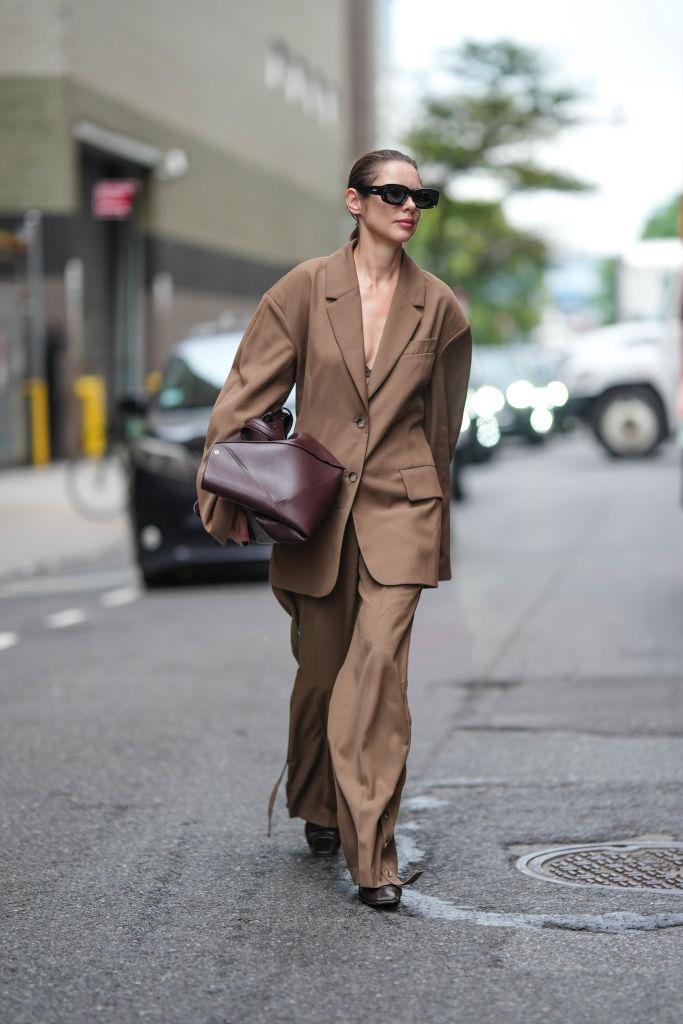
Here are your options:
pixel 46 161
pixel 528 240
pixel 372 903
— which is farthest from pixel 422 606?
pixel 528 240

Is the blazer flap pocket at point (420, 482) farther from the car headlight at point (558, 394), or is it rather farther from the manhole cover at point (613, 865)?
the car headlight at point (558, 394)

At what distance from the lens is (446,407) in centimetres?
484

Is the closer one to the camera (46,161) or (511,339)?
(46,161)

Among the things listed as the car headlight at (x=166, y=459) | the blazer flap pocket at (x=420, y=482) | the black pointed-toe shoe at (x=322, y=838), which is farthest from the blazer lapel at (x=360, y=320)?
the car headlight at (x=166, y=459)

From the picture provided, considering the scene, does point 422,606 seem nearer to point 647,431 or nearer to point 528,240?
point 647,431

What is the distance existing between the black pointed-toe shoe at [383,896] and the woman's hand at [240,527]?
0.97 m

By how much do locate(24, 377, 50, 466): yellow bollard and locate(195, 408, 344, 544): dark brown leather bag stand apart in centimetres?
2281

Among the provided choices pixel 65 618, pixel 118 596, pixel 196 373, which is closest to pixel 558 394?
pixel 196 373

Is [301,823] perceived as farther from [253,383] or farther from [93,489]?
[93,489]

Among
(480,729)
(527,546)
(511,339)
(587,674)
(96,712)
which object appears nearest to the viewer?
(480,729)

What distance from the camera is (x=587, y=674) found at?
836 centimetres

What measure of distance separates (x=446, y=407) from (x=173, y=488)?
7159 mm

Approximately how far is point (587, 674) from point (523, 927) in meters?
4.12

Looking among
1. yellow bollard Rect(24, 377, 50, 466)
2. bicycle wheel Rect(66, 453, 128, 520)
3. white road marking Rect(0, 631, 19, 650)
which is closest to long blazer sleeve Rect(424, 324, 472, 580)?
white road marking Rect(0, 631, 19, 650)
